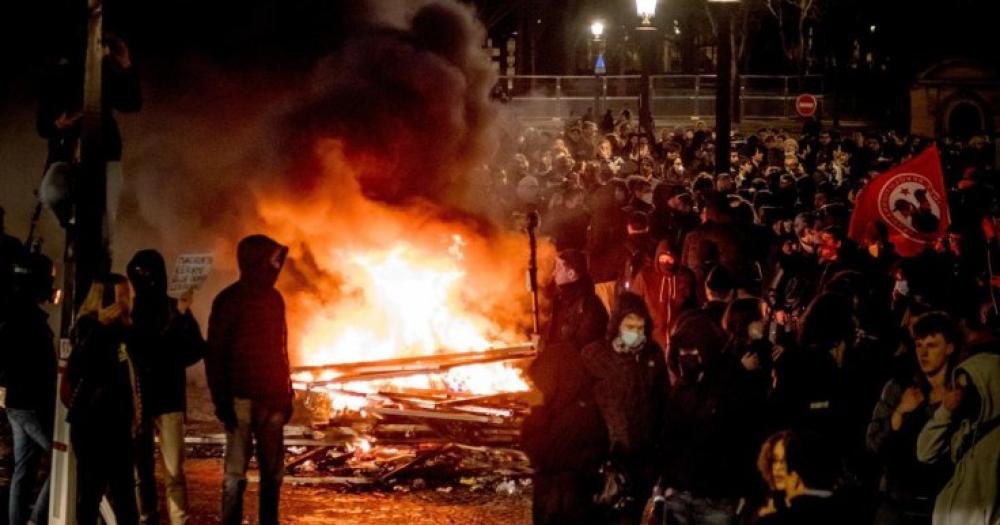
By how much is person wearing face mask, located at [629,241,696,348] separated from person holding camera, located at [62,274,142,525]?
4.35 metres

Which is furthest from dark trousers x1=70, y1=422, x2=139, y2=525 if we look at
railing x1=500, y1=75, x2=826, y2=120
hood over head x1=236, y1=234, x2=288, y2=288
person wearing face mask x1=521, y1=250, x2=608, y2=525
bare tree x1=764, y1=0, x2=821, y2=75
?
bare tree x1=764, y1=0, x2=821, y2=75

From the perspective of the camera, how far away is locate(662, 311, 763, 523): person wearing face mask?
6.36 m

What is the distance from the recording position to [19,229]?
14.7 metres

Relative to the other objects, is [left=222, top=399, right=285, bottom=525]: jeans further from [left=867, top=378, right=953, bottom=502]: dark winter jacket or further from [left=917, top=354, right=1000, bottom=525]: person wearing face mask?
[left=917, top=354, right=1000, bottom=525]: person wearing face mask

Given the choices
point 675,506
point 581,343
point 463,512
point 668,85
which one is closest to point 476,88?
point 463,512

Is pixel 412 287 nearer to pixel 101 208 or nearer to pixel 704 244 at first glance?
pixel 704 244

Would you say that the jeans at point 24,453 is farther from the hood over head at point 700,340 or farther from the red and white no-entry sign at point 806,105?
the red and white no-entry sign at point 806,105

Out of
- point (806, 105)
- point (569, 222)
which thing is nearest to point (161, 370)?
point (569, 222)

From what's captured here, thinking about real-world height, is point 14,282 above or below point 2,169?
below

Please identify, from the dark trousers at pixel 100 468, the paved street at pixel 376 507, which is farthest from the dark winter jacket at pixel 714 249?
the dark trousers at pixel 100 468

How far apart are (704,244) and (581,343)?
163 inches

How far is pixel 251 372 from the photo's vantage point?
7895 millimetres

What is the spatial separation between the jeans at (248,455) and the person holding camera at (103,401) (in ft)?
1.96

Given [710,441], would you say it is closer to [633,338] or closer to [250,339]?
[633,338]
